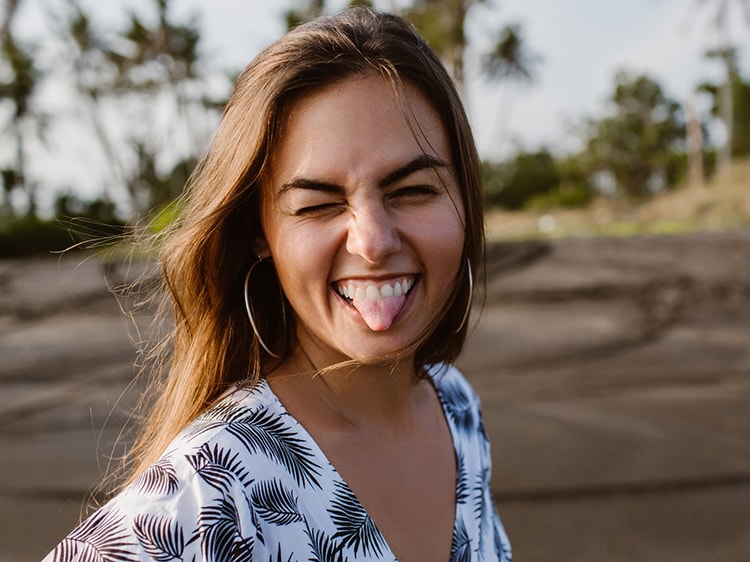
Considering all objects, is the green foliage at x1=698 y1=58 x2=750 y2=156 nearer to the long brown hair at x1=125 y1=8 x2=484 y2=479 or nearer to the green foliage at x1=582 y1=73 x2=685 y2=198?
the green foliage at x1=582 y1=73 x2=685 y2=198

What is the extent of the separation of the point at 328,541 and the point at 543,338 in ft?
22.1

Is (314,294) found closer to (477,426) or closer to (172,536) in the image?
(172,536)

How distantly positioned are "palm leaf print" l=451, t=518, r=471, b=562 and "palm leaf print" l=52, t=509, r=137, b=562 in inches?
23.9

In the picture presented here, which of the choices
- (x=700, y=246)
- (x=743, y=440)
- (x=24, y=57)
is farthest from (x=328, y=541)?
(x=24, y=57)

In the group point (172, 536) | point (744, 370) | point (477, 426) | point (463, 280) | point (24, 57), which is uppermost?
point (24, 57)

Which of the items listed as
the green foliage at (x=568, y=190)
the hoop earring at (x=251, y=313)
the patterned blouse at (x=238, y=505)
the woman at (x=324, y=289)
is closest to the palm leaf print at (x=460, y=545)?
the woman at (x=324, y=289)

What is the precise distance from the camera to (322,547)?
1.00 meters

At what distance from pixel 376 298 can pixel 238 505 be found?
0.39 metres

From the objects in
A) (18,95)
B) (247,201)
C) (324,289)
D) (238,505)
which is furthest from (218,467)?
(18,95)

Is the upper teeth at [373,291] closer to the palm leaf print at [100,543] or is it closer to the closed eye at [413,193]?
the closed eye at [413,193]

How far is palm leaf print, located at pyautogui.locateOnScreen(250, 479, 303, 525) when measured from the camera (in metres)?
0.94

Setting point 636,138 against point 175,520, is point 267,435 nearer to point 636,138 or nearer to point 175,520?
point 175,520

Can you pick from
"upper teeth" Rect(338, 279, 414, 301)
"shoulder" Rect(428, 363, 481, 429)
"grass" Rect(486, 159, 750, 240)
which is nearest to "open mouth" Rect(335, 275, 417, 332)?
"upper teeth" Rect(338, 279, 414, 301)

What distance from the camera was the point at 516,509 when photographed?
3436 mm
